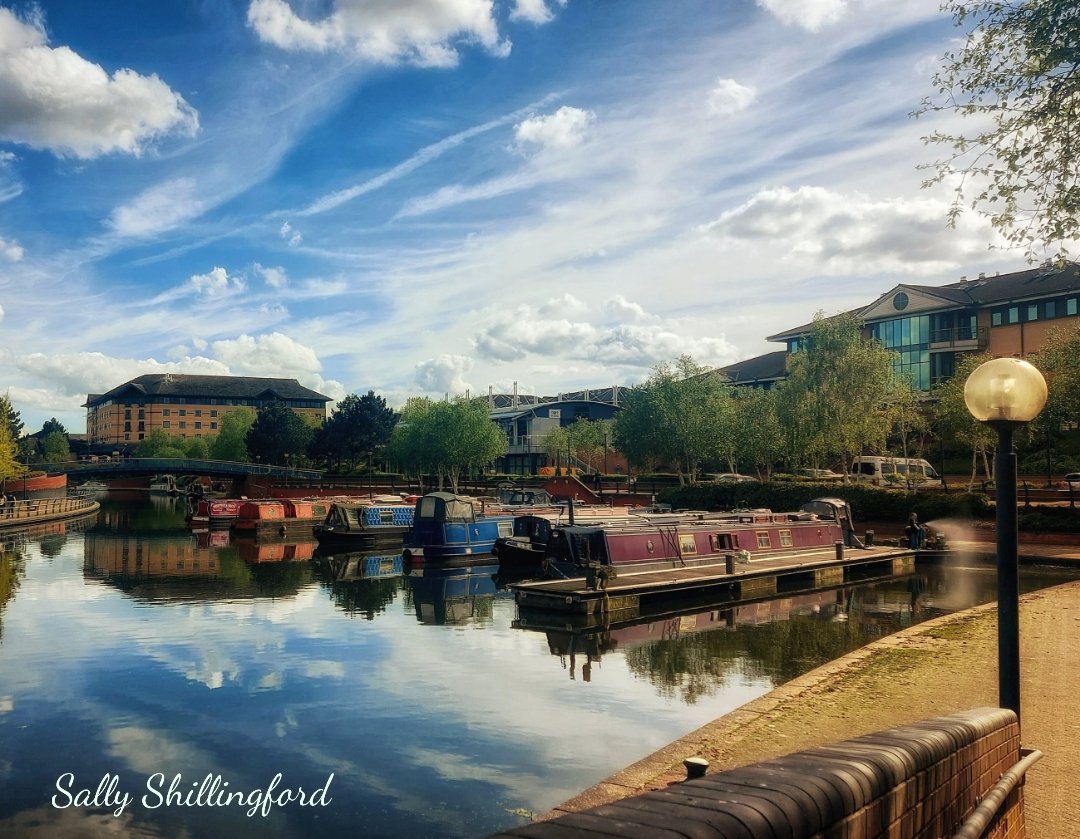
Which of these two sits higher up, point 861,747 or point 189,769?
point 861,747

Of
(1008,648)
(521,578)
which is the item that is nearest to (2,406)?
(521,578)

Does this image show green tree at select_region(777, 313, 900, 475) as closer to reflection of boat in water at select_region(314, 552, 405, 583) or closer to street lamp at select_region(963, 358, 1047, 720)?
reflection of boat in water at select_region(314, 552, 405, 583)

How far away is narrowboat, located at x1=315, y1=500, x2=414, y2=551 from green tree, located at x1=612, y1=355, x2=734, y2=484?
22983 mm

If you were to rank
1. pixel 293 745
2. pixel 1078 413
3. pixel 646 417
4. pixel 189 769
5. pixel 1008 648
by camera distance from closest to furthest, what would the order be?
1. pixel 1008 648
2. pixel 189 769
3. pixel 293 745
4. pixel 1078 413
5. pixel 646 417

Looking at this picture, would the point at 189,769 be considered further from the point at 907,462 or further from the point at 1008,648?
the point at 907,462

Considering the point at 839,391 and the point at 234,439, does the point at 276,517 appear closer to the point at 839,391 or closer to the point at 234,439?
the point at 839,391

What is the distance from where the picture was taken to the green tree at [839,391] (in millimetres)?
47281

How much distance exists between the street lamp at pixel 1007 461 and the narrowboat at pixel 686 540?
1880 cm

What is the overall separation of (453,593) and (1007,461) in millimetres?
24689

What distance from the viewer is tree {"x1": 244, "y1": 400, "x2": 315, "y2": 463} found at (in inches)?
3935

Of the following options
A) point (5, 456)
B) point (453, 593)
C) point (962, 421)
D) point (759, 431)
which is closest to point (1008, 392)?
point (453, 593)

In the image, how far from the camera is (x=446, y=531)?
3638 centimetres

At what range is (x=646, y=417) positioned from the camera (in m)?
65.9

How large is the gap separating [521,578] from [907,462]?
87.2 feet
